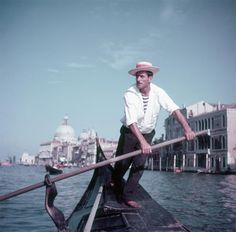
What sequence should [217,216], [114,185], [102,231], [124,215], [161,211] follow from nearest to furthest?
[102,231] → [124,215] → [161,211] → [114,185] → [217,216]

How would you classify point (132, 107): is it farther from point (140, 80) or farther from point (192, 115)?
point (192, 115)

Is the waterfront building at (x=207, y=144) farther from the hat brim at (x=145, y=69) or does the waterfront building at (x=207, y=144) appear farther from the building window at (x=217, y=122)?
the hat brim at (x=145, y=69)

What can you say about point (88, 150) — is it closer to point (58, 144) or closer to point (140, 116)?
point (58, 144)

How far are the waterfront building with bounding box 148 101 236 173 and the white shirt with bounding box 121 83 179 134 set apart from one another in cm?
1964

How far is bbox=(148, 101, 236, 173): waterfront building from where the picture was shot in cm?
2230

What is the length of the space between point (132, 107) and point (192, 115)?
86.1 feet

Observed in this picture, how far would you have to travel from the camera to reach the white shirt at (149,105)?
229cm

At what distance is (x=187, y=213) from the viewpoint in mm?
4723

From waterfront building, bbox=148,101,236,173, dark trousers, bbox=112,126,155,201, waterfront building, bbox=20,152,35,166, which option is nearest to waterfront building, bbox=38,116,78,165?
waterfront building, bbox=20,152,35,166

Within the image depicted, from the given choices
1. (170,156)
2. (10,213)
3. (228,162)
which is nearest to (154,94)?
(10,213)

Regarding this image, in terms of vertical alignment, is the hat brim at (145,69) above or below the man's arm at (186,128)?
above

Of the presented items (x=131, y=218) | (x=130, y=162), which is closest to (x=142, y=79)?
(x=130, y=162)

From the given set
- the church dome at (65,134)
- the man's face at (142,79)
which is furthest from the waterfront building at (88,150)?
the man's face at (142,79)

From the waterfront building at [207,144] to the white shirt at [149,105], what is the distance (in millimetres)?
19640
